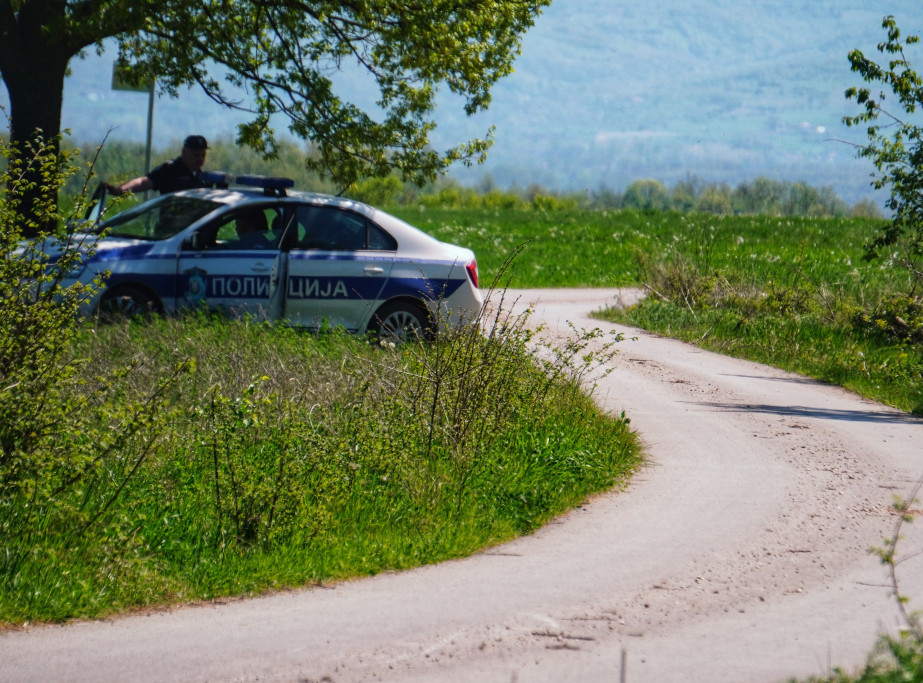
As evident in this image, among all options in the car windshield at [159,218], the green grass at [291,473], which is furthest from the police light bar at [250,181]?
the green grass at [291,473]

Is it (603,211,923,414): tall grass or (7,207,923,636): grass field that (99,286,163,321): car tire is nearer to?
(7,207,923,636): grass field

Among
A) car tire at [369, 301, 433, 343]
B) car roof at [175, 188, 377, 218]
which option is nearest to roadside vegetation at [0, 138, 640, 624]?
car tire at [369, 301, 433, 343]

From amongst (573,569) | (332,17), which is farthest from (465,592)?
(332,17)

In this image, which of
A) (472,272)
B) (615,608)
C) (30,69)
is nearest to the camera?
(615,608)

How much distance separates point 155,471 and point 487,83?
1115cm

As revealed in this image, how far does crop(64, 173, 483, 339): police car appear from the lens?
470 inches

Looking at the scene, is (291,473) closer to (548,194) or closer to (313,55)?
(313,55)

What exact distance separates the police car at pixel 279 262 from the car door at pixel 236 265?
1 centimetres

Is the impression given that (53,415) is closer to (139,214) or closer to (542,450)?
(542,450)

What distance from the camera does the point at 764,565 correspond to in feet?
20.2

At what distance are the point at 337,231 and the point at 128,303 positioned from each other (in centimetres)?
231

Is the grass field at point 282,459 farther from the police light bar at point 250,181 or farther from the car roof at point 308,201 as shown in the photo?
the police light bar at point 250,181

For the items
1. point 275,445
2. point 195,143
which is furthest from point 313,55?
point 275,445

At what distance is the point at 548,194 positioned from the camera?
9844cm
